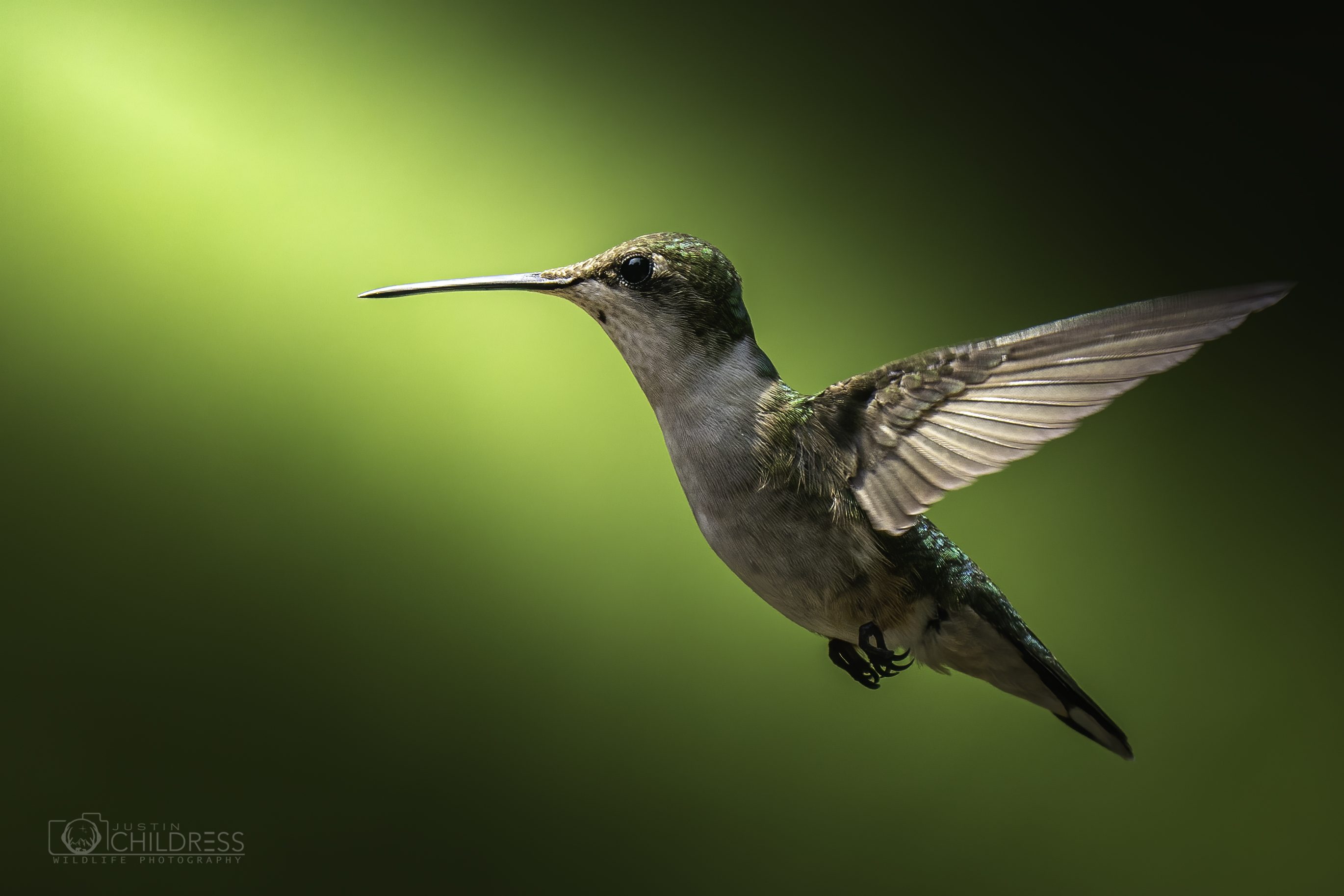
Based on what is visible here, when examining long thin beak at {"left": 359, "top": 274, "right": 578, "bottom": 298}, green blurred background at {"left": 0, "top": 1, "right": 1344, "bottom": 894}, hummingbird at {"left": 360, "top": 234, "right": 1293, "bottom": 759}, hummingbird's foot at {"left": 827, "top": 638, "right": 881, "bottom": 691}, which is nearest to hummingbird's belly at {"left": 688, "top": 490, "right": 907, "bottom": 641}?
hummingbird at {"left": 360, "top": 234, "right": 1293, "bottom": 759}

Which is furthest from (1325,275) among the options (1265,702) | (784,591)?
(784,591)

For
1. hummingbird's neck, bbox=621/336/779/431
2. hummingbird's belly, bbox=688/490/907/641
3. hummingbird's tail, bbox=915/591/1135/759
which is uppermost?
hummingbird's neck, bbox=621/336/779/431

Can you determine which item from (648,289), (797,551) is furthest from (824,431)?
(648,289)

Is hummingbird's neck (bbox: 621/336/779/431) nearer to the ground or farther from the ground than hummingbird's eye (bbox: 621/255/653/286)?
nearer to the ground

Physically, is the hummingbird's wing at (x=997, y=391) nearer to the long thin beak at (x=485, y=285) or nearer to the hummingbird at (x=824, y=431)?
the hummingbird at (x=824, y=431)

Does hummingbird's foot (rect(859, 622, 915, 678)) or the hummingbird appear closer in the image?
the hummingbird

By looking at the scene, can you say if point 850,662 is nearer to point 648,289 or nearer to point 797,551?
point 797,551

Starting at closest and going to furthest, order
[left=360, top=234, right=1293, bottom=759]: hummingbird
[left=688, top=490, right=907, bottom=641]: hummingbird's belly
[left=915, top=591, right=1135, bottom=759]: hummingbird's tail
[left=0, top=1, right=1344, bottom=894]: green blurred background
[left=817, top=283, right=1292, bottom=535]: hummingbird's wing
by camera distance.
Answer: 1. [left=817, top=283, right=1292, bottom=535]: hummingbird's wing
2. [left=360, top=234, right=1293, bottom=759]: hummingbird
3. [left=688, top=490, right=907, bottom=641]: hummingbird's belly
4. [left=915, top=591, right=1135, bottom=759]: hummingbird's tail
5. [left=0, top=1, right=1344, bottom=894]: green blurred background

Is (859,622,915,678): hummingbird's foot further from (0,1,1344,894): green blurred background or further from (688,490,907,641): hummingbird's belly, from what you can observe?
(0,1,1344,894): green blurred background
